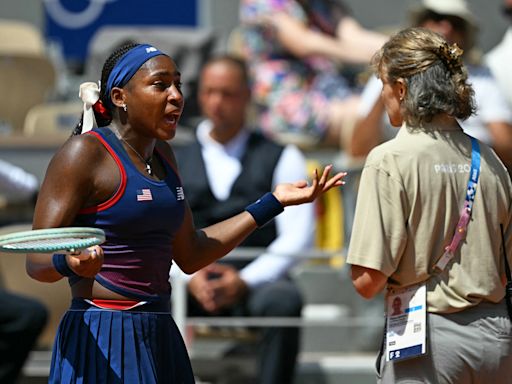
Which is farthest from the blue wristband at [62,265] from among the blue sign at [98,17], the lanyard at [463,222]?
the blue sign at [98,17]

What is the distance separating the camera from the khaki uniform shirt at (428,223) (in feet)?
12.6

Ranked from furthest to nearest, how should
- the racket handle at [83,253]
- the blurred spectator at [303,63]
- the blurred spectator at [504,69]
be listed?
the blurred spectator at [303,63] < the blurred spectator at [504,69] < the racket handle at [83,253]

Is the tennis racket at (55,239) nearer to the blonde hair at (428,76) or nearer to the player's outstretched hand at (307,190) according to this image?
the player's outstretched hand at (307,190)

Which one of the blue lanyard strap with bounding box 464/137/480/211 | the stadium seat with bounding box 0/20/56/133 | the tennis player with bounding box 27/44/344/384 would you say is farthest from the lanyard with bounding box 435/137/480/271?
the stadium seat with bounding box 0/20/56/133

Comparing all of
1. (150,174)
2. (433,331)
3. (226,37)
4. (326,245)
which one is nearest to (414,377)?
(433,331)

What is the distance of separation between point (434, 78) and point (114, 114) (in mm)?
1007

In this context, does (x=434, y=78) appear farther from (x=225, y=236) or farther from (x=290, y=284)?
(x=290, y=284)

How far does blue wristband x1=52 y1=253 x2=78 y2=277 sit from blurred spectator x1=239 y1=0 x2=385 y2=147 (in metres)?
4.40

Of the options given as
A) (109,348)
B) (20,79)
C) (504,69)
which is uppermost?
(20,79)

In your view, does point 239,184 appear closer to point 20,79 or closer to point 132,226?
point 20,79

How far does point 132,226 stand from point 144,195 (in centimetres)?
10

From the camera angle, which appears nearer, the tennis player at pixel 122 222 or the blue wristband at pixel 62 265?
the blue wristband at pixel 62 265

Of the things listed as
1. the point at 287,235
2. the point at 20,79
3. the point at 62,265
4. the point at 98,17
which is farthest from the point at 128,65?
the point at 98,17

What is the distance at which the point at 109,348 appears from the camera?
376 centimetres
